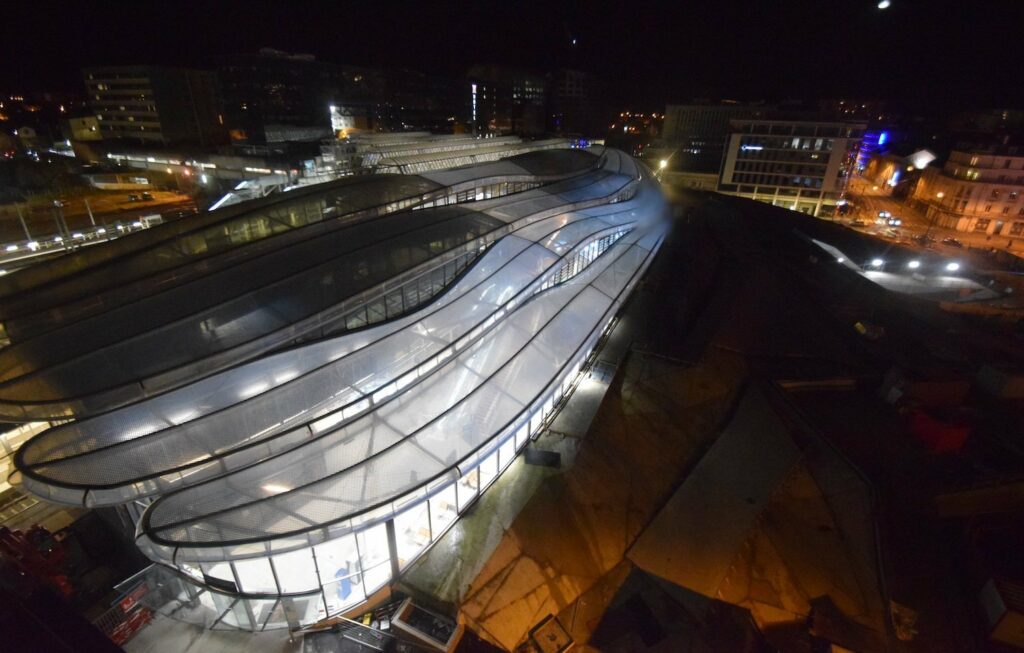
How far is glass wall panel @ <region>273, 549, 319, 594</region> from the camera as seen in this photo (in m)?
8.81

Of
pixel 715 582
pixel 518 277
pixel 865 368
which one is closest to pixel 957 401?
pixel 865 368

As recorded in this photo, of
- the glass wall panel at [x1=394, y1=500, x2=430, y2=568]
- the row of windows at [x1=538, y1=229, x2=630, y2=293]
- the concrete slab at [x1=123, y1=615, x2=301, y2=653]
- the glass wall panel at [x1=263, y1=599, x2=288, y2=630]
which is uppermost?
the row of windows at [x1=538, y1=229, x2=630, y2=293]

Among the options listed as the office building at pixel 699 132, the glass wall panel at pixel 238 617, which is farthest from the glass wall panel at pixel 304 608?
the office building at pixel 699 132

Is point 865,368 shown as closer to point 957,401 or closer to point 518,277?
point 957,401

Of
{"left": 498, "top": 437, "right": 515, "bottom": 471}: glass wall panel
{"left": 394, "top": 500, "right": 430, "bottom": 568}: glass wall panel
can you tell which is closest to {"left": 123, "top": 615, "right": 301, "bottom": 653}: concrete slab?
{"left": 394, "top": 500, "right": 430, "bottom": 568}: glass wall panel

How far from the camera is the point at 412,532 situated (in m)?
10.6

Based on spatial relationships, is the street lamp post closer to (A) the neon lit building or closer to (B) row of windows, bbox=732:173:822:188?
(B) row of windows, bbox=732:173:822:188

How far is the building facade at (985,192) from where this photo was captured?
157 ft

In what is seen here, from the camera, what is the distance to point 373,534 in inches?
378

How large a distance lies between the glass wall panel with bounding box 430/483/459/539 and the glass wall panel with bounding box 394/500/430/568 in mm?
188

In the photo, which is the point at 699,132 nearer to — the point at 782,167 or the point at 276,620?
the point at 782,167

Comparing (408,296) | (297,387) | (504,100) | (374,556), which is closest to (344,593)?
(374,556)

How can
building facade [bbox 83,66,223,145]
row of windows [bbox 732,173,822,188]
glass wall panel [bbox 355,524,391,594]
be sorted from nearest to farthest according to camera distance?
1. glass wall panel [bbox 355,524,391,594]
2. row of windows [bbox 732,173,822,188]
3. building facade [bbox 83,66,223,145]

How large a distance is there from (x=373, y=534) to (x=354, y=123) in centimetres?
5799
